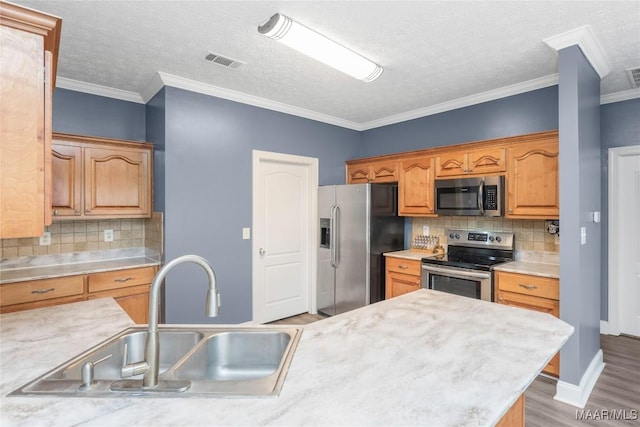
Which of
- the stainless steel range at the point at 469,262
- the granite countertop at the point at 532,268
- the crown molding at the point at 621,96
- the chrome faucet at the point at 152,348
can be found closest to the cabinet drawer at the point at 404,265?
the stainless steel range at the point at 469,262

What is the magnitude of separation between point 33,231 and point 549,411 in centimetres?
308

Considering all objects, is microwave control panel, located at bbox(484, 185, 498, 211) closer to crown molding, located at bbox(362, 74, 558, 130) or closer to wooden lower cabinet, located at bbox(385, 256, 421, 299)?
wooden lower cabinet, located at bbox(385, 256, 421, 299)

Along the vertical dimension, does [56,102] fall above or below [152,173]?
above

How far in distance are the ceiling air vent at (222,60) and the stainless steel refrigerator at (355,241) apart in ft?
5.99

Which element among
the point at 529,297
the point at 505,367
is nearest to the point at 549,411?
the point at 529,297

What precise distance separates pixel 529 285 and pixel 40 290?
13.0 feet

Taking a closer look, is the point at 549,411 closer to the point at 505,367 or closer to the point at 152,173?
the point at 505,367

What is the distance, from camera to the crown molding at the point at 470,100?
319 centimetres

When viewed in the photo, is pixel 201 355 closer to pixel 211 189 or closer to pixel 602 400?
pixel 211 189

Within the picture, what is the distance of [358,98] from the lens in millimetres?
3803

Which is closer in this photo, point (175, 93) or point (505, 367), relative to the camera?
point (505, 367)

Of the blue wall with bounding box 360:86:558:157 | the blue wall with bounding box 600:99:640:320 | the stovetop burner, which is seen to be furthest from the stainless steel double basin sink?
the blue wall with bounding box 600:99:640:320

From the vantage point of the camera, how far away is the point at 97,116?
342 cm

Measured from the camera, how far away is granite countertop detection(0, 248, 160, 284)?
2.80m
